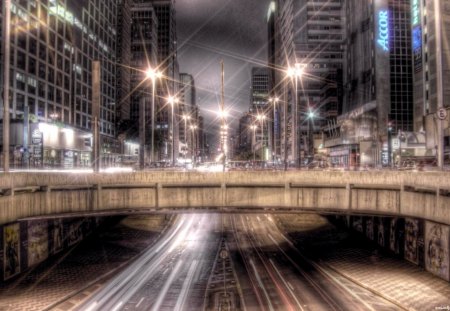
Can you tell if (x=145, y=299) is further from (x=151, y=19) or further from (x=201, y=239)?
(x=151, y=19)

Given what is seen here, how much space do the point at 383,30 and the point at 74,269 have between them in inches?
3211

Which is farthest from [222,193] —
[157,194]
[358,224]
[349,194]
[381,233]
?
[358,224]

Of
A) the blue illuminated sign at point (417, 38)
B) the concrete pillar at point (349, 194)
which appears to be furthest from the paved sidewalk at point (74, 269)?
the blue illuminated sign at point (417, 38)

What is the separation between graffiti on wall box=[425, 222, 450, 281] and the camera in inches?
983

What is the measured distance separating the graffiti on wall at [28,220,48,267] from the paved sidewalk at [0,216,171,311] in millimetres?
724

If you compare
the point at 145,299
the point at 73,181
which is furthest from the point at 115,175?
the point at 145,299

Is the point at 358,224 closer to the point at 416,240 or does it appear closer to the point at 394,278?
the point at 416,240

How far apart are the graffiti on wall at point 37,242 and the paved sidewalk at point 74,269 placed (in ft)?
2.38

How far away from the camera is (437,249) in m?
26.1

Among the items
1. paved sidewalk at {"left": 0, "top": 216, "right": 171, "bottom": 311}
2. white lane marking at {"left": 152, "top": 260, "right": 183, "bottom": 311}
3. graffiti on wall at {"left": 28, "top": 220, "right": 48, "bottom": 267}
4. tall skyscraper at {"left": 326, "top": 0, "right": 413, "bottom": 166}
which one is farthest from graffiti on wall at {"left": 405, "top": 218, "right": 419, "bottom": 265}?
tall skyscraper at {"left": 326, "top": 0, "right": 413, "bottom": 166}

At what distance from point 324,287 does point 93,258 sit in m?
20.8

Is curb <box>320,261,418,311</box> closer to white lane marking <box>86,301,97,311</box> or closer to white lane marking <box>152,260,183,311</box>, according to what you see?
white lane marking <box>152,260,183,311</box>

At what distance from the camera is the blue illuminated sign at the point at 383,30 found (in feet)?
283

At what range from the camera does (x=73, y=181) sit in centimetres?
2617
